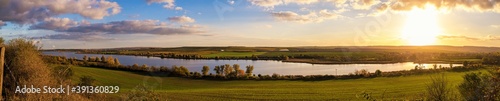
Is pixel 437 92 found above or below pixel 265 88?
above

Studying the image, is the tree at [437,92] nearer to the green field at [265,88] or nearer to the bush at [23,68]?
the bush at [23,68]

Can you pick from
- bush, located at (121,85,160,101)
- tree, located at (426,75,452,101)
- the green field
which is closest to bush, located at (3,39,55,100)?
bush, located at (121,85,160,101)

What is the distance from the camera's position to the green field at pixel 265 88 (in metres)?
42.7

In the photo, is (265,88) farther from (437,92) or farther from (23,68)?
(23,68)

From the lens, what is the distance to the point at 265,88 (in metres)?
52.4

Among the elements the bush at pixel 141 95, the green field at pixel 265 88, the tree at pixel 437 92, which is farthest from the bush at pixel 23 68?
the green field at pixel 265 88

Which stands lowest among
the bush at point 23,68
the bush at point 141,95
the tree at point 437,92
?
the tree at point 437,92

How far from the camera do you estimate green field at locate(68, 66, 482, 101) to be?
42719 mm

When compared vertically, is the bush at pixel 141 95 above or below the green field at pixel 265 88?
above

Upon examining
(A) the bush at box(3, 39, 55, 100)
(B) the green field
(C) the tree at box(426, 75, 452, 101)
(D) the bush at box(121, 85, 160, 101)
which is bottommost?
(B) the green field

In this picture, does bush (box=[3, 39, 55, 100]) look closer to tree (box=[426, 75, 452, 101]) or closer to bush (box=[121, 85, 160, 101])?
bush (box=[121, 85, 160, 101])

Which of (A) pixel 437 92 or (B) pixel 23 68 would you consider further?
(B) pixel 23 68

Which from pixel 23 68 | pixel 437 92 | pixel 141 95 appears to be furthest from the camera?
pixel 23 68

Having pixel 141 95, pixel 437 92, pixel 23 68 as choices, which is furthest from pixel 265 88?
pixel 141 95
